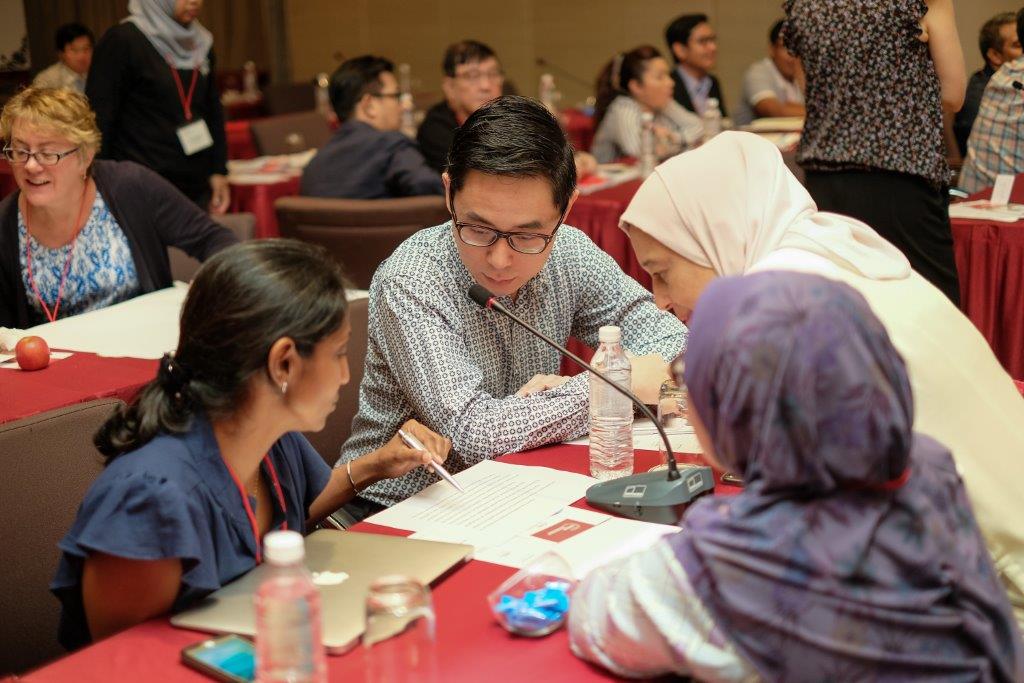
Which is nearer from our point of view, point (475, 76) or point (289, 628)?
point (289, 628)

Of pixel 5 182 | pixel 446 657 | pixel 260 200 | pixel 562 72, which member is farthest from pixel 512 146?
pixel 562 72

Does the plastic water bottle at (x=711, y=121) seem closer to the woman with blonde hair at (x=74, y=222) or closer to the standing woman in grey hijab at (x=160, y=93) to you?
the standing woman in grey hijab at (x=160, y=93)

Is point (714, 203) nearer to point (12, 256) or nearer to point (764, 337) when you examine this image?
point (764, 337)

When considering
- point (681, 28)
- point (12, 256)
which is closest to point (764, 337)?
point (12, 256)

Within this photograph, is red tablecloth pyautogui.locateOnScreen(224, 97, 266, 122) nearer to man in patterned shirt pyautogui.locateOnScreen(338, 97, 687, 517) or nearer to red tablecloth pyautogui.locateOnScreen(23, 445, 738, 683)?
man in patterned shirt pyautogui.locateOnScreen(338, 97, 687, 517)

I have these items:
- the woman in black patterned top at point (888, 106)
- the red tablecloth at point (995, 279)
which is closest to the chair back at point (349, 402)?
the woman in black patterned top at point (888, 106)

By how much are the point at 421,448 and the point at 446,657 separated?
0.55 metres

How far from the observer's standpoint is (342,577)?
146 centimetres

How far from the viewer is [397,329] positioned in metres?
2.06

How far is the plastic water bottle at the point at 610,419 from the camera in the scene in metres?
1.90

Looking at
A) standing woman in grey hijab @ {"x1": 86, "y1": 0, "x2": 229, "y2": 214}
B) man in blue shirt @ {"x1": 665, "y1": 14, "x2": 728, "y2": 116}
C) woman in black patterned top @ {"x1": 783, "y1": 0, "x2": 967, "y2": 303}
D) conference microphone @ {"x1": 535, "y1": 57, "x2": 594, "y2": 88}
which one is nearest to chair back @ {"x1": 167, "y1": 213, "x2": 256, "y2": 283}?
standing woman in grey hijab @ {"x1": 86, "y1": 0, "x2": 229, "y2": 214}

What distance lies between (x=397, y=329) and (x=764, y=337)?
1119 millimetres

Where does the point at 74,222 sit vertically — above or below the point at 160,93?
below

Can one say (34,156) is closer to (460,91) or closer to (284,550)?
(284,550)
